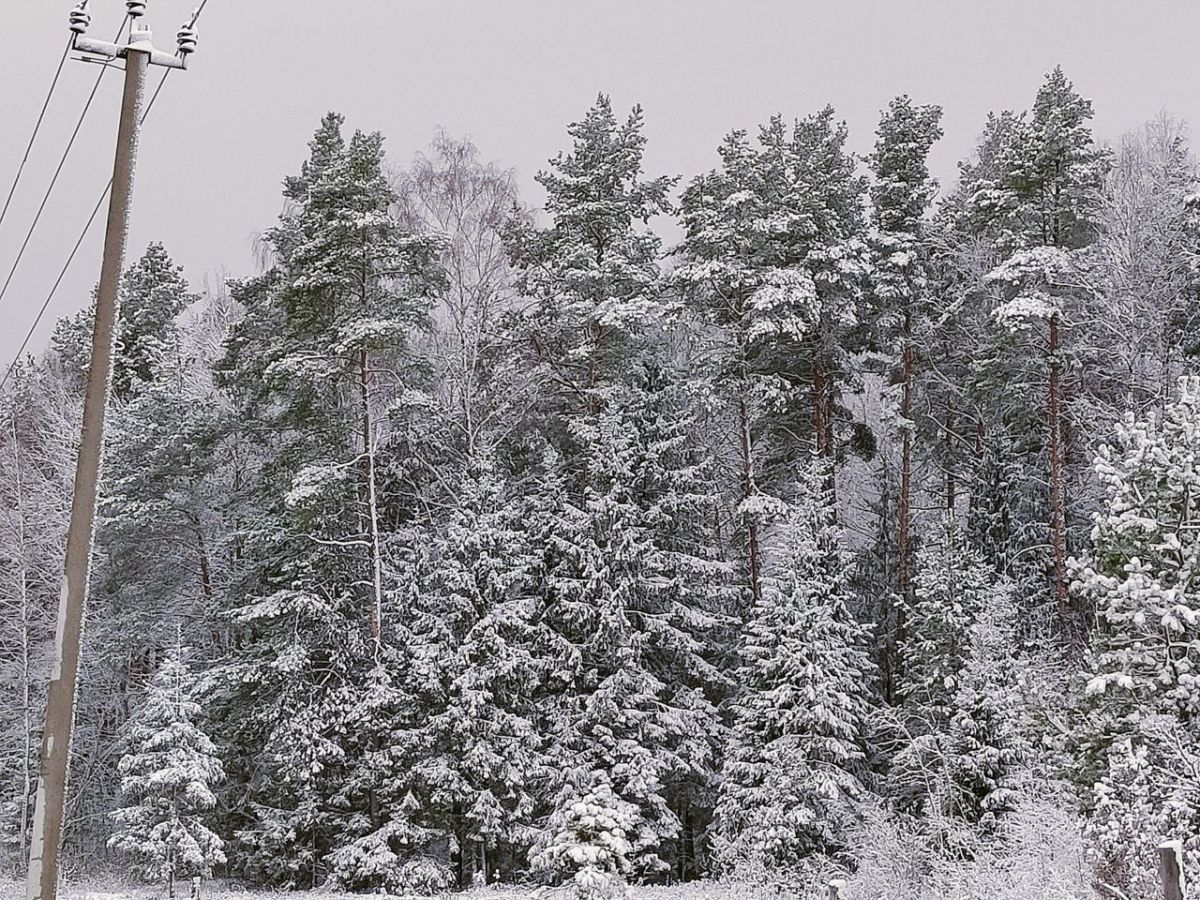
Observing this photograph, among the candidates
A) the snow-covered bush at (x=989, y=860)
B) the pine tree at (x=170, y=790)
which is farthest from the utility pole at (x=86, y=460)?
the pine tree at (x=170, y=790)

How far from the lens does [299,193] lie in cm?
2502

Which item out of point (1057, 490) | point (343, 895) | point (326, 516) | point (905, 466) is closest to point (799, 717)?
point (1057, 490)

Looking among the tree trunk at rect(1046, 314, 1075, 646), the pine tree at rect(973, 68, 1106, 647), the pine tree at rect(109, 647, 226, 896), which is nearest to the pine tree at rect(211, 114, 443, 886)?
the pine tree at rect(109, 647, 226, 896)

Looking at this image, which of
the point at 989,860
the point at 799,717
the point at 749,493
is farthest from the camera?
the point at 749,493

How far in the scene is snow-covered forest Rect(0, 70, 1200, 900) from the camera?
63.9 feet

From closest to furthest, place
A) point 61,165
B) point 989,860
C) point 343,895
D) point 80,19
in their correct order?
point 80,19
point 61,165
point 989,860
point 343,895

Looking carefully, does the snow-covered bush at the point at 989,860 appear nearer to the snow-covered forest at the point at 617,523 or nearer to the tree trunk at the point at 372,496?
the snow-covered forest at the point at 617,523

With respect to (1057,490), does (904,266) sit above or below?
above

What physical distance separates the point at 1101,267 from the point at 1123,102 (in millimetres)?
110498

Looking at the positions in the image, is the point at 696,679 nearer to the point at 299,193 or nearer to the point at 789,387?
the point at 789,387

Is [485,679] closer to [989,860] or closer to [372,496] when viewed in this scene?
[372,496]

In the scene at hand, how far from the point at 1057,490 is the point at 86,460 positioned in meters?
18.0

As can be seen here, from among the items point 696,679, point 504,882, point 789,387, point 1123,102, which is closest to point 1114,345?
point 789,387

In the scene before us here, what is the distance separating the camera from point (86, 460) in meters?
8.71
